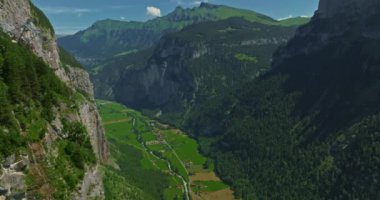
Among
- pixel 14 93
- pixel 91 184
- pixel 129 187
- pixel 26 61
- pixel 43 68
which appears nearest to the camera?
pixel 14 93

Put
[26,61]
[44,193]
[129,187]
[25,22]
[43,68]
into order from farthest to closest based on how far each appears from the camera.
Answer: [129,187]
[25,22]
[43,68]
[26,61]
[44,193]

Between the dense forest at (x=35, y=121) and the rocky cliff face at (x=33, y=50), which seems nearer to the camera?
the rocky cliff face at (x=33, y=50)

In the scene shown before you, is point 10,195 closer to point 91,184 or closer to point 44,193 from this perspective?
point 44,193

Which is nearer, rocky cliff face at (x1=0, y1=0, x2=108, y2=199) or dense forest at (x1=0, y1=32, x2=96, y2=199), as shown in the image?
rocky cliff face at (x1=0, y1=0, x2=108, y2=199)

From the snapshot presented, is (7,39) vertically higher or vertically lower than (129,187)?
higher

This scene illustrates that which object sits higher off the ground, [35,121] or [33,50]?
[33,50]

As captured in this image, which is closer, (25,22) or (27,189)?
(27,189)

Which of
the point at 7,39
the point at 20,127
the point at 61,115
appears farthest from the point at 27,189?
the point at 7,39

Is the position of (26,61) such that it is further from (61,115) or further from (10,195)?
(10,195)

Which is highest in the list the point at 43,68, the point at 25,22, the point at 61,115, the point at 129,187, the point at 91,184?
the point at 25,22

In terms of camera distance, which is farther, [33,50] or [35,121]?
[33,50]
